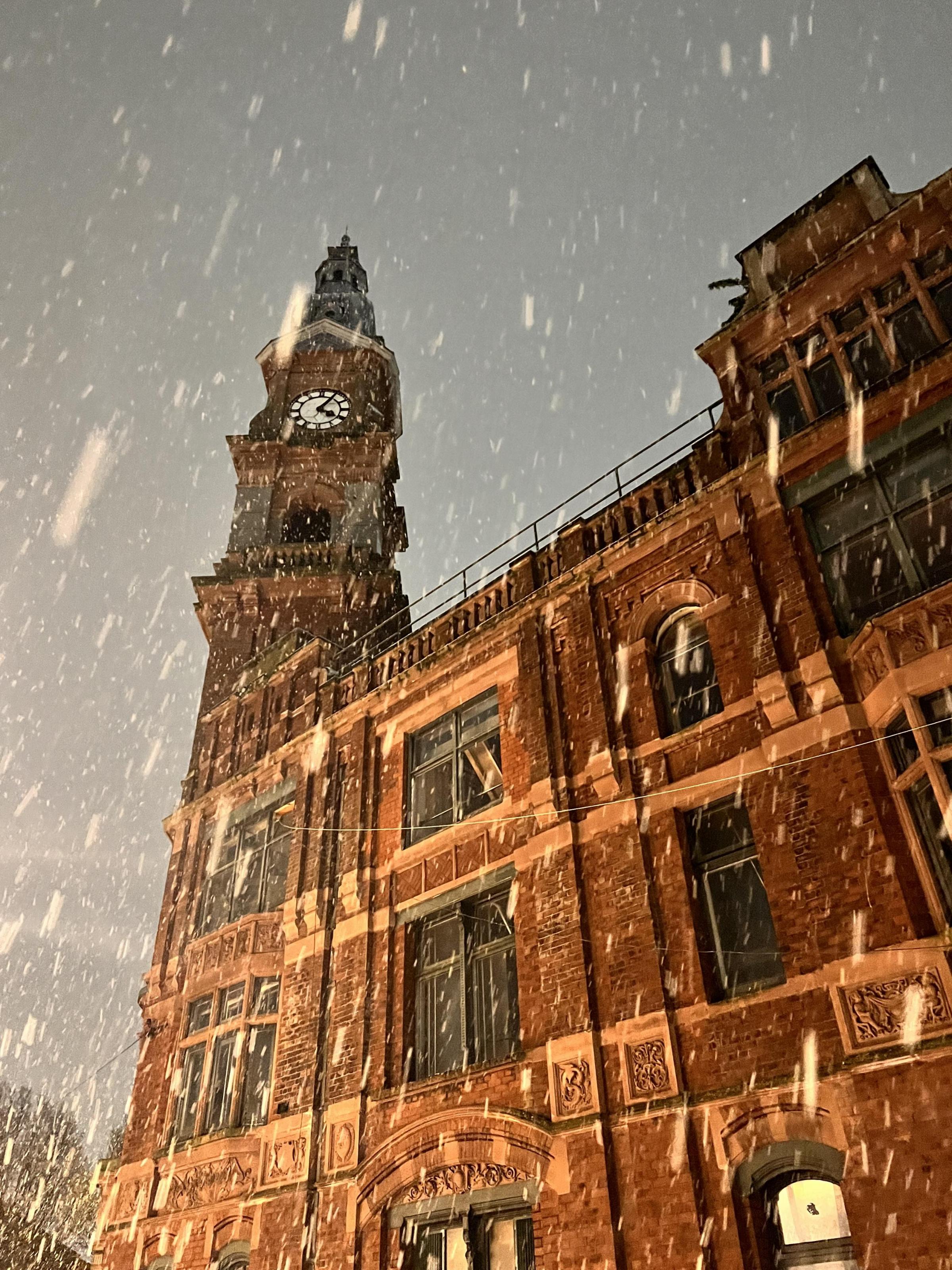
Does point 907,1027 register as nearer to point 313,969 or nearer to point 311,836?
point 313,969

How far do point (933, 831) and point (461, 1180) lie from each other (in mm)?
6646

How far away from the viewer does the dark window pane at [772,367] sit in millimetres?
12961

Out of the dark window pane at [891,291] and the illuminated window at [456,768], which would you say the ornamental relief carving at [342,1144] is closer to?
the illuminated window at [456,768]

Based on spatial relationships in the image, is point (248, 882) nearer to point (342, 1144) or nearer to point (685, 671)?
point (342, 1144)

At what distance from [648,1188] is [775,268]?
12.1m

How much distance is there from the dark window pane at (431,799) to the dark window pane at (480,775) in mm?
230

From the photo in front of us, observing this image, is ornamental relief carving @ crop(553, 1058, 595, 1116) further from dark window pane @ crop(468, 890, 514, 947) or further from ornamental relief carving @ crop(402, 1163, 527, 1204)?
dark window pane @ crop(468, 890, 514, 947)

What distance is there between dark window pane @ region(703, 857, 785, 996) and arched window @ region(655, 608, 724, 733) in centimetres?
196

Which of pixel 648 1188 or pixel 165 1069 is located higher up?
pixel 165 1069

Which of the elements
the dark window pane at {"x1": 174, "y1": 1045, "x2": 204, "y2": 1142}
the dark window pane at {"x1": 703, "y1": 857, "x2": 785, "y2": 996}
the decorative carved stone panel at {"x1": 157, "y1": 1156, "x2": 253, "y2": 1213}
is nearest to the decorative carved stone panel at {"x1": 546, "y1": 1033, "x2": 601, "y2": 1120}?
the dark window pane at {"x1": 703, "y1": 857, "x2": 785, "y2": 996}

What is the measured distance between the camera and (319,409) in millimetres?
29000

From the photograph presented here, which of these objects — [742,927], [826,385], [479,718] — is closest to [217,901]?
[479,718]

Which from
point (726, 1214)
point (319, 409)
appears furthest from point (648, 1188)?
point (319, 409)

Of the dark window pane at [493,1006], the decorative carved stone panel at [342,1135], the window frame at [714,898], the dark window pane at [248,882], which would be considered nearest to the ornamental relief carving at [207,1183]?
the decorative carved stone panel at [342,1135]
